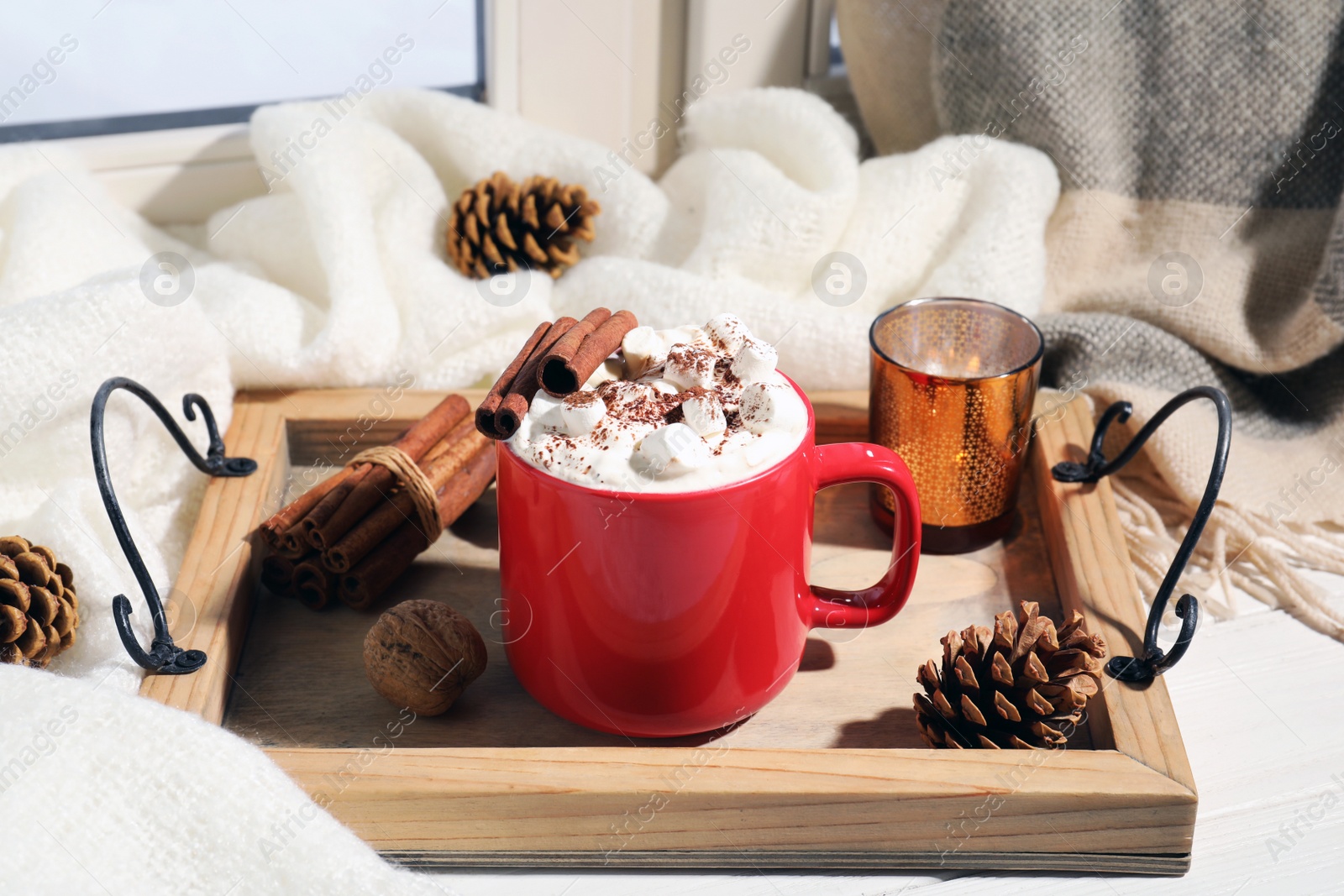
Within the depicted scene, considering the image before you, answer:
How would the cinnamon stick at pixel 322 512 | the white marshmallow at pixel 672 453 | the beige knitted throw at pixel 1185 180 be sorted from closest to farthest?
the white marshmallow at pixel 672 453
the cinnamon stick at pixel 322 512
the beige knitted throw at pixel 1185 180

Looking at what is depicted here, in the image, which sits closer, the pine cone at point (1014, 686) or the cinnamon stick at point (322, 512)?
the pine cone at point (1014, 686)

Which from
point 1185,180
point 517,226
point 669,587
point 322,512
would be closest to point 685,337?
point 669,587

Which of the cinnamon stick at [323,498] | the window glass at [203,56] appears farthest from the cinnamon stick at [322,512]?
the window glass at [203,56]

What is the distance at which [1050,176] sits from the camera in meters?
0.96

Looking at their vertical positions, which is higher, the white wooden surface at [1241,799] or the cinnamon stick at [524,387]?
the cinnamon stick at [524,387]

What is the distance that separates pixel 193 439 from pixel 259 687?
22cm

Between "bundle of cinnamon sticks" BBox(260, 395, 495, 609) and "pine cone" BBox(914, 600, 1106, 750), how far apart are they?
0.32 meters

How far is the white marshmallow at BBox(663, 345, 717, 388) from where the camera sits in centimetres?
59

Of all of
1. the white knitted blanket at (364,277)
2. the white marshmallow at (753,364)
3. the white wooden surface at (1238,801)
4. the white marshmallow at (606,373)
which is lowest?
the white wooden surface at (1238,801)

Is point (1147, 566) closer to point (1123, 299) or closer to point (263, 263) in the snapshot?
point (1123, 299)

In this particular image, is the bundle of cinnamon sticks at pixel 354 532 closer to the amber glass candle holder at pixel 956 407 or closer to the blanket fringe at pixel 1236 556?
the amber glass candle holder at pixel 956 407

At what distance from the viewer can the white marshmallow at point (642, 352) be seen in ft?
2.04

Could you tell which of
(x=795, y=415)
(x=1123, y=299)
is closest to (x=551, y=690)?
(x=795, y=415)

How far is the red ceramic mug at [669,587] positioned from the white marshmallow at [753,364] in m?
0.03
